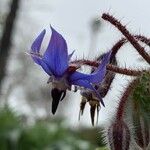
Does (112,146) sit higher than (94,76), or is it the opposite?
(94,76)

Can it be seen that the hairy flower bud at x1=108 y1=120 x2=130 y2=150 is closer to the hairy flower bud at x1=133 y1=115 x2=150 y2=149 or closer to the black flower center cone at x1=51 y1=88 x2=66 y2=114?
the hairy flower bud at x1=133 y1=115 x2=150 y2=149

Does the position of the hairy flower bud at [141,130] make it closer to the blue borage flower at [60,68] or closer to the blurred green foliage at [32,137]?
the blue borage flower at [60,68]

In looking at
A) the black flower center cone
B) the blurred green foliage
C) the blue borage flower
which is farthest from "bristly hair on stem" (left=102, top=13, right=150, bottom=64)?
the blurred green foliage

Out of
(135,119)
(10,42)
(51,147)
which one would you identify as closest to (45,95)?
(10,42)

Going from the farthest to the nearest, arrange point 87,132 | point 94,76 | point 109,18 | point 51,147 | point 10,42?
1. point 87,132
2. point 10,42
3. point 51,147
4. point 109,18
5. point 94,76

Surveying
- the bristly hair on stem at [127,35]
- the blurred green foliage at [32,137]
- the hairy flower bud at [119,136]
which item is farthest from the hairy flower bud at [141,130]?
the blurred green foliage at [32,137]

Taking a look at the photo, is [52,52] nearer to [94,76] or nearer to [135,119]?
[94,76]
